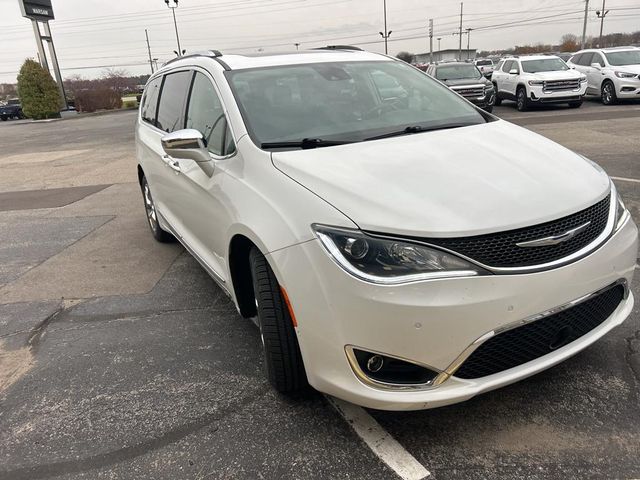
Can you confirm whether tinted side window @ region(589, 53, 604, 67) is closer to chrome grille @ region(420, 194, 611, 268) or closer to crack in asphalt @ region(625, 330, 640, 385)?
crack in asphalt @ region(625, 330, 640, 385)

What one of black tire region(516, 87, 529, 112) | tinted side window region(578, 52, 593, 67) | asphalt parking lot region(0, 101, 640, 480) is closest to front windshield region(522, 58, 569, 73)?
black tire region(516, 87, 529, 112)

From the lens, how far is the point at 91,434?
8.66 feet

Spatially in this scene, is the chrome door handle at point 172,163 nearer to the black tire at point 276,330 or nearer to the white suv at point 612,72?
the black tire at point 276,330

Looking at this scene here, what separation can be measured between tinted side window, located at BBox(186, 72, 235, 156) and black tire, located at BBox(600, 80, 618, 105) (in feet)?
54.7

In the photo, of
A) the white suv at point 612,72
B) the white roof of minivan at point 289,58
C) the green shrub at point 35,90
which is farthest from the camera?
the green shrub at point 35,90

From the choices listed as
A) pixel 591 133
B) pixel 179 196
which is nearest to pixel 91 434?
pixel 179 196

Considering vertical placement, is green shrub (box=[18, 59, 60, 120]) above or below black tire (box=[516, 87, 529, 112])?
above

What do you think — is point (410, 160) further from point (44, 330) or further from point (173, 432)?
point (44, 330)

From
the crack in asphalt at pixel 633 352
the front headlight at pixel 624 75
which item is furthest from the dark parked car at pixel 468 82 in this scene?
the crack in asphalt at pixel 633 352

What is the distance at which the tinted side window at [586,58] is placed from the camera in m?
18.2

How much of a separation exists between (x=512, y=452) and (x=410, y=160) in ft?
4.71

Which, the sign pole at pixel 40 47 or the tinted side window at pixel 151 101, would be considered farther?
the sign pole at pixel 40 47

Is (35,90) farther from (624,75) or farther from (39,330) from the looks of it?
(39,330)

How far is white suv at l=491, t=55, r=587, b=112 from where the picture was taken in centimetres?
1614
